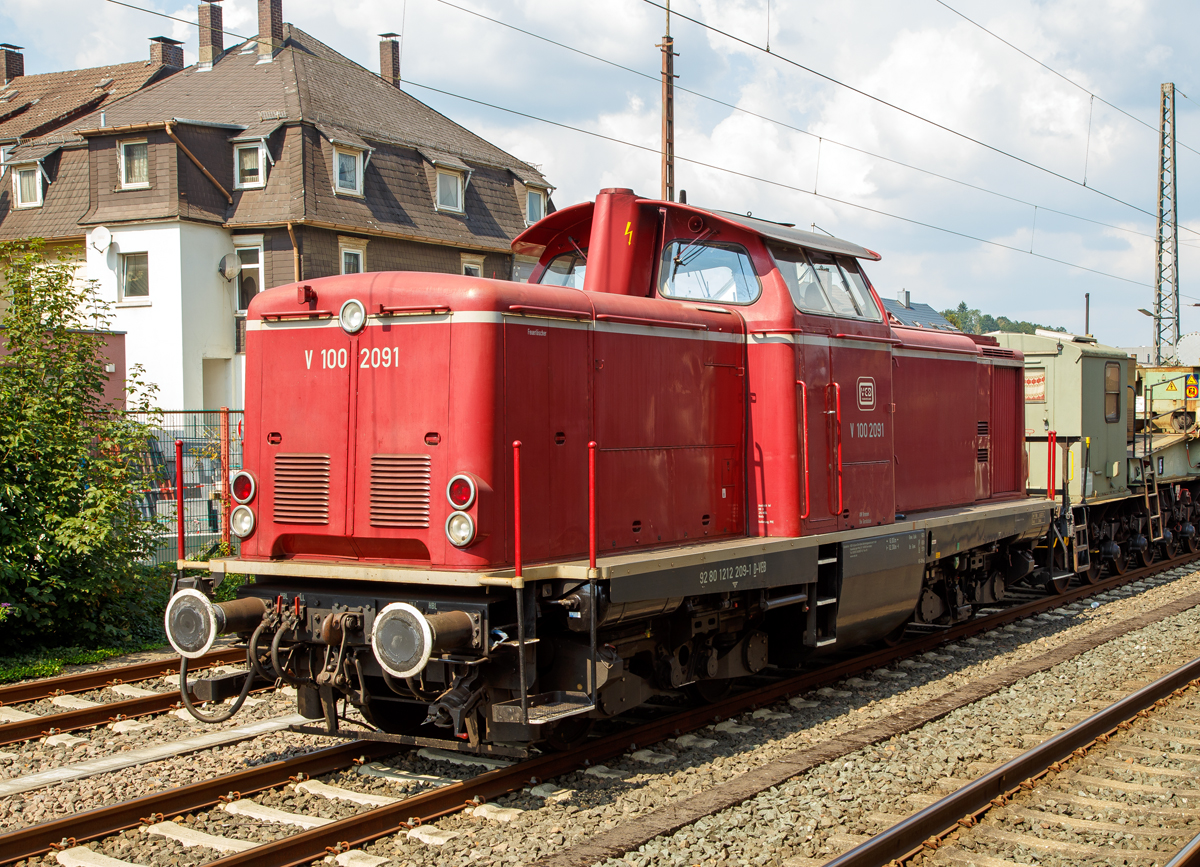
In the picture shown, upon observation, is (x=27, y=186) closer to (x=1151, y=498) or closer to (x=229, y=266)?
(x=229, y=266)

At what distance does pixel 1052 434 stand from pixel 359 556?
8.54m

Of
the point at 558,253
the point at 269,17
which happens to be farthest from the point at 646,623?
the point at 269,17

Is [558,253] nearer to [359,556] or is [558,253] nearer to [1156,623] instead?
[359,556]

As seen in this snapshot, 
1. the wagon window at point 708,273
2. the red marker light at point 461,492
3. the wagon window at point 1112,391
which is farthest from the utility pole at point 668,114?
the red marker light at point 461,492

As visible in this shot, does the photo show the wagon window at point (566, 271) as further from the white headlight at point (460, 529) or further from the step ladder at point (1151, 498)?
the step ladder at point (1151, 498)

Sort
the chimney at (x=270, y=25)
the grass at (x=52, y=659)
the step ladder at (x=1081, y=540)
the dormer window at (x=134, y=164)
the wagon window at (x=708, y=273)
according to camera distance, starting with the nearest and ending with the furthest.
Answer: the wagon window at (x=708, y=273) < the grass at (x=52, y=659) < the step ladder at (x=1081, y=540) < the dormer window at (x=134, y=164) < the chimney at (x=270, y=25)

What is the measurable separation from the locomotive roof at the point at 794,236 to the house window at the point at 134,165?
74.3 ft

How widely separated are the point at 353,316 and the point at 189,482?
8940 mm

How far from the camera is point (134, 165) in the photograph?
2642 centimetres

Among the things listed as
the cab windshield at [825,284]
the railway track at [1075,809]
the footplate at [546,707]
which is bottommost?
the railway track at [1075,809]

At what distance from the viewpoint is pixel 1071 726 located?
7.12 m

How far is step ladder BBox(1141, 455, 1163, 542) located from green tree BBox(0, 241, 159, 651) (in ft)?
44.7

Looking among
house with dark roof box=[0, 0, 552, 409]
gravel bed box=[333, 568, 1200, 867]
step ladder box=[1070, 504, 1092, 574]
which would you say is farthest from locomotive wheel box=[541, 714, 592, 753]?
house with dark roof box=[0, 0, 552, 409]

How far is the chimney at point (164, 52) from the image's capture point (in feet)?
109
